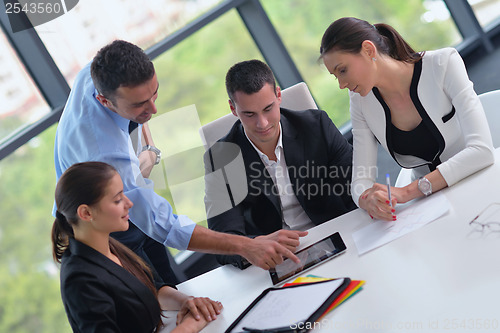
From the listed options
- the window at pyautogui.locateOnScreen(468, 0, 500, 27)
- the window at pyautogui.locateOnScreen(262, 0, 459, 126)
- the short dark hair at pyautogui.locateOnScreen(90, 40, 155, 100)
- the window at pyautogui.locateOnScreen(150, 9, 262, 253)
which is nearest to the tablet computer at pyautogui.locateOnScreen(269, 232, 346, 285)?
the short dark hair at pyautogui.locateOnScreen(90, 40, 155, 100)

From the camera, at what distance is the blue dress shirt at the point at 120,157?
185 cm

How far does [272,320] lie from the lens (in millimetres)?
1376

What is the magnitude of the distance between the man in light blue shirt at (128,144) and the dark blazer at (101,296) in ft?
0.97

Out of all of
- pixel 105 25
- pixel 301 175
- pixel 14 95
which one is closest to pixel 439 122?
pixel 301 175

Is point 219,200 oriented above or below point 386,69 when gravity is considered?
below

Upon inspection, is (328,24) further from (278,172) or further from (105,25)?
(278,172)

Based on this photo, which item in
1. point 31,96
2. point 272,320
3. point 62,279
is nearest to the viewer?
point 272,320

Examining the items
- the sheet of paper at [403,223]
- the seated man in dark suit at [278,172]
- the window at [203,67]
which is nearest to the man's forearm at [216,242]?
the seated man in dark suit at [278,172]

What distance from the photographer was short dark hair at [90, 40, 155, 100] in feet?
5.86

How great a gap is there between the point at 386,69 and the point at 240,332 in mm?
1127

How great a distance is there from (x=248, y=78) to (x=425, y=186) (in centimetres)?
79

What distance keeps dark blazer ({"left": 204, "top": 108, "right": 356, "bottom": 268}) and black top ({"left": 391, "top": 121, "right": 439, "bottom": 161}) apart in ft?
0.79

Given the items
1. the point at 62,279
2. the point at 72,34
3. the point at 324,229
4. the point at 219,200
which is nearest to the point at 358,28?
the point at 324,229

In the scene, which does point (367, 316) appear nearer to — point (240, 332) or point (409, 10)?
point (240, 332)
